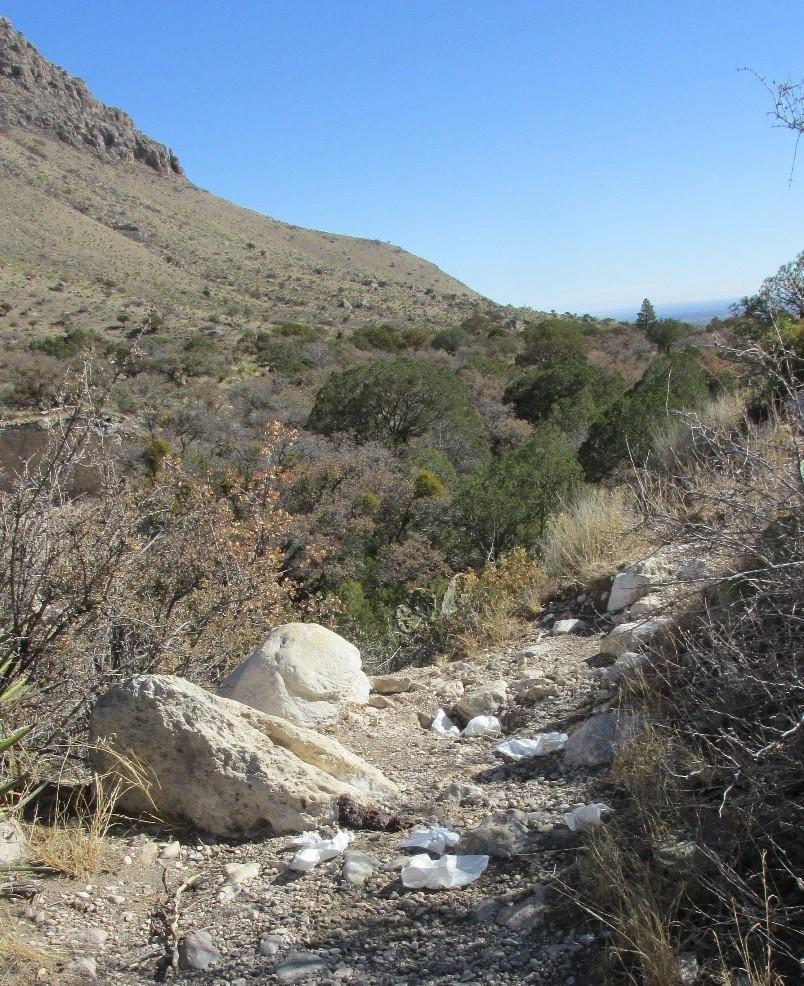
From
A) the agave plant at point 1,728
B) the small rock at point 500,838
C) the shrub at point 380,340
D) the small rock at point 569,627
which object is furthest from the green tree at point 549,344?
the small rock at point 500,838

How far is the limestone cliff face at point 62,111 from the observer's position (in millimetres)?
64688

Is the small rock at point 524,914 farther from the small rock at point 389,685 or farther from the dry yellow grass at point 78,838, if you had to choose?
the small rock at point 389,685

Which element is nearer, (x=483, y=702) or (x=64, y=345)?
(x=483, y=702)

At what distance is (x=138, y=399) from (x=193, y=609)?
15.8 metres

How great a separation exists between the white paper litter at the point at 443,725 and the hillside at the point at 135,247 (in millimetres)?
30547

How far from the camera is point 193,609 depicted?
6914mm

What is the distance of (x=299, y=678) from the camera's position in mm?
4941

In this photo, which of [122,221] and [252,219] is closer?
[122,221]

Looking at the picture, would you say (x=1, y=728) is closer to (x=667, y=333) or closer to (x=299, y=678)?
(x=299, y=678)

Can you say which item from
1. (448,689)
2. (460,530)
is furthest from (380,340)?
(448,689)

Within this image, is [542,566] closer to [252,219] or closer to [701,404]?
[701,404]

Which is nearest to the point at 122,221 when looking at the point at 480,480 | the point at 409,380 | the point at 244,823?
the point at 409,380

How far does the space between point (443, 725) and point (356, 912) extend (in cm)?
205

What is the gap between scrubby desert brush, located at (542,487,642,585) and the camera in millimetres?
6910
